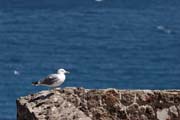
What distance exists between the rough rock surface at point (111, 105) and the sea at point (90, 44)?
174ft

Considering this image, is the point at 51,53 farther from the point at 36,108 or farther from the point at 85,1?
the point at 36,108

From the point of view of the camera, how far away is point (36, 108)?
46.6 feet

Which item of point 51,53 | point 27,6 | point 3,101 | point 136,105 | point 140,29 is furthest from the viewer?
point 27,6

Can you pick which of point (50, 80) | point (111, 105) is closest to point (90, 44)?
point (50, 80)

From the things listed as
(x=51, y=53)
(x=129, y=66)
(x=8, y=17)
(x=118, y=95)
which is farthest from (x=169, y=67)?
(x=118, y=95)

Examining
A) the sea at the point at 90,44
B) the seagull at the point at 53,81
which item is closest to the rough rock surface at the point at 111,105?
the seagull at the point at 53,81

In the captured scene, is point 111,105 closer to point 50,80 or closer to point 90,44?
point 50,80

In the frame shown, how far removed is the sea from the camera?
83688mm

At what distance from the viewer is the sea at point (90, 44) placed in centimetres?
8369

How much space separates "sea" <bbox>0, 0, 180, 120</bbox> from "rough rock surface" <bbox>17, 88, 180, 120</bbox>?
53.1 meters

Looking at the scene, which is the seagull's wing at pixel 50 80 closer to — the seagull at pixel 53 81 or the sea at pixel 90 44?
the seagull at pixel 53 81

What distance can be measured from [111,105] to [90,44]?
8255cm

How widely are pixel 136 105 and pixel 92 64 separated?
77.0 meters

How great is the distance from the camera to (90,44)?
96750 millimetres
